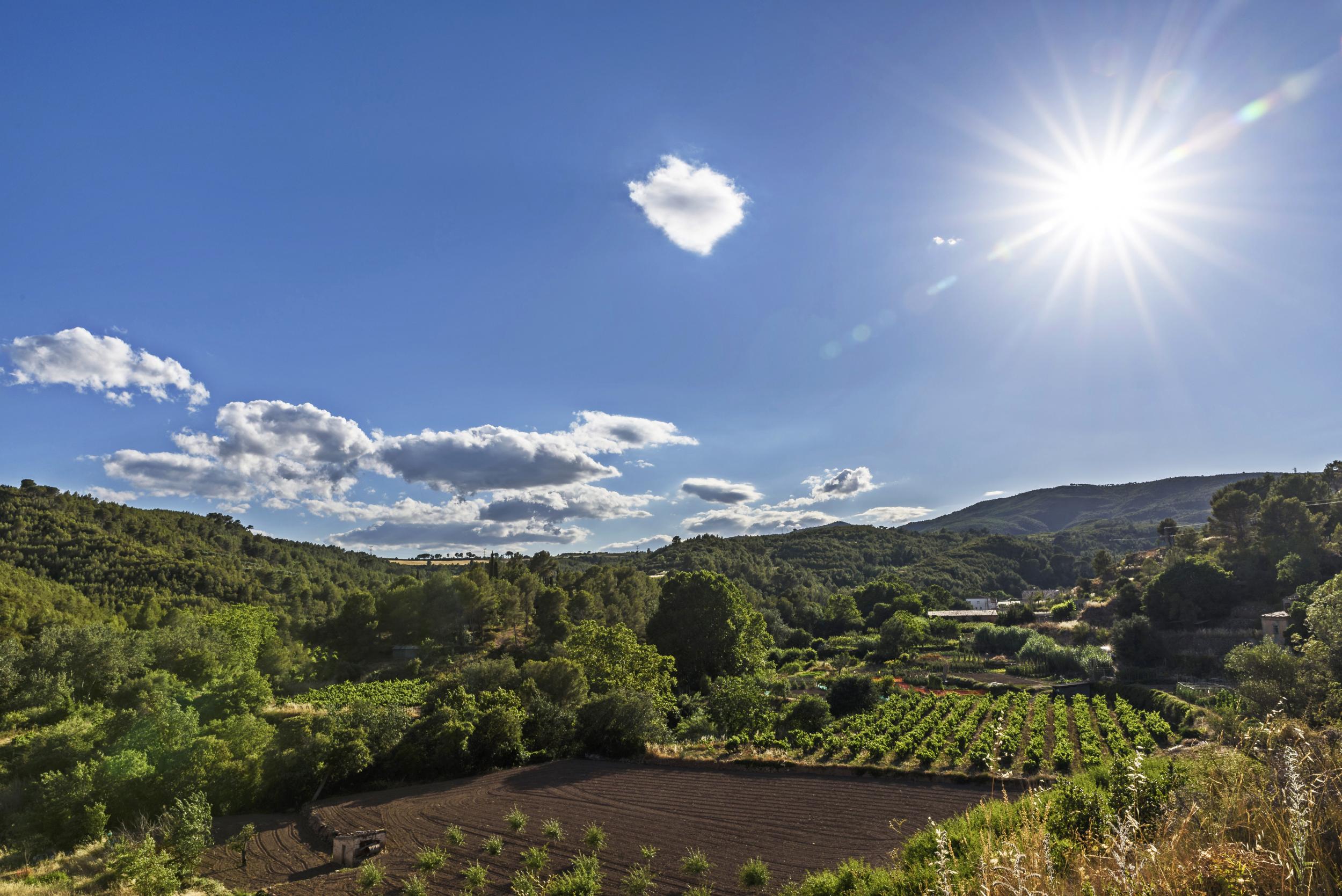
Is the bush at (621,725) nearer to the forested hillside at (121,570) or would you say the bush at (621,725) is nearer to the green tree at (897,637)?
the green tree at (897,637)

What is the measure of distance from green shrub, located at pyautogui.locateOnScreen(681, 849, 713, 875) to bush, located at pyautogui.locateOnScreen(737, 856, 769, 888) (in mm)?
990

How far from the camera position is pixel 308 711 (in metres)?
38.8

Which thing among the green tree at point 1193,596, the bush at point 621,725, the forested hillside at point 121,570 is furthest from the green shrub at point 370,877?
the green tree at point 1193,596

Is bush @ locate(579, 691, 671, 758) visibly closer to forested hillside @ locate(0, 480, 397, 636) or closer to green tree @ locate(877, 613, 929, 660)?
green tree @ locate(877, 613, 929, 660)

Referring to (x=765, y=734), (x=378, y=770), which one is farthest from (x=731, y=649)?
(x=378, y=770)

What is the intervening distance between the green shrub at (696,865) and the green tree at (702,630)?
2967 centimetres

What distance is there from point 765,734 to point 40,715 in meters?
46.5

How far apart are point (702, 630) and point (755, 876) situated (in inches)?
1273

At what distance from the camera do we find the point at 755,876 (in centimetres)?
1340

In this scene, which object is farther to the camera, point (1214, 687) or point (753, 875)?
point (1214, 687)

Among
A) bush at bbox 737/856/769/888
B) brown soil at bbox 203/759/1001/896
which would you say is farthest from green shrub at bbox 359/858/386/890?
bush at bbox 737/856/769/888

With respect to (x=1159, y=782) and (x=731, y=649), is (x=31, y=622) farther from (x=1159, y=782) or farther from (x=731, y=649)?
(x=1159, y=782)

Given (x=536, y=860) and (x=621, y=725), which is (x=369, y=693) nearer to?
(x=621, y=725)

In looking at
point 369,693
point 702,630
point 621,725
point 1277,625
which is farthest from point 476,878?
point 1277,625
